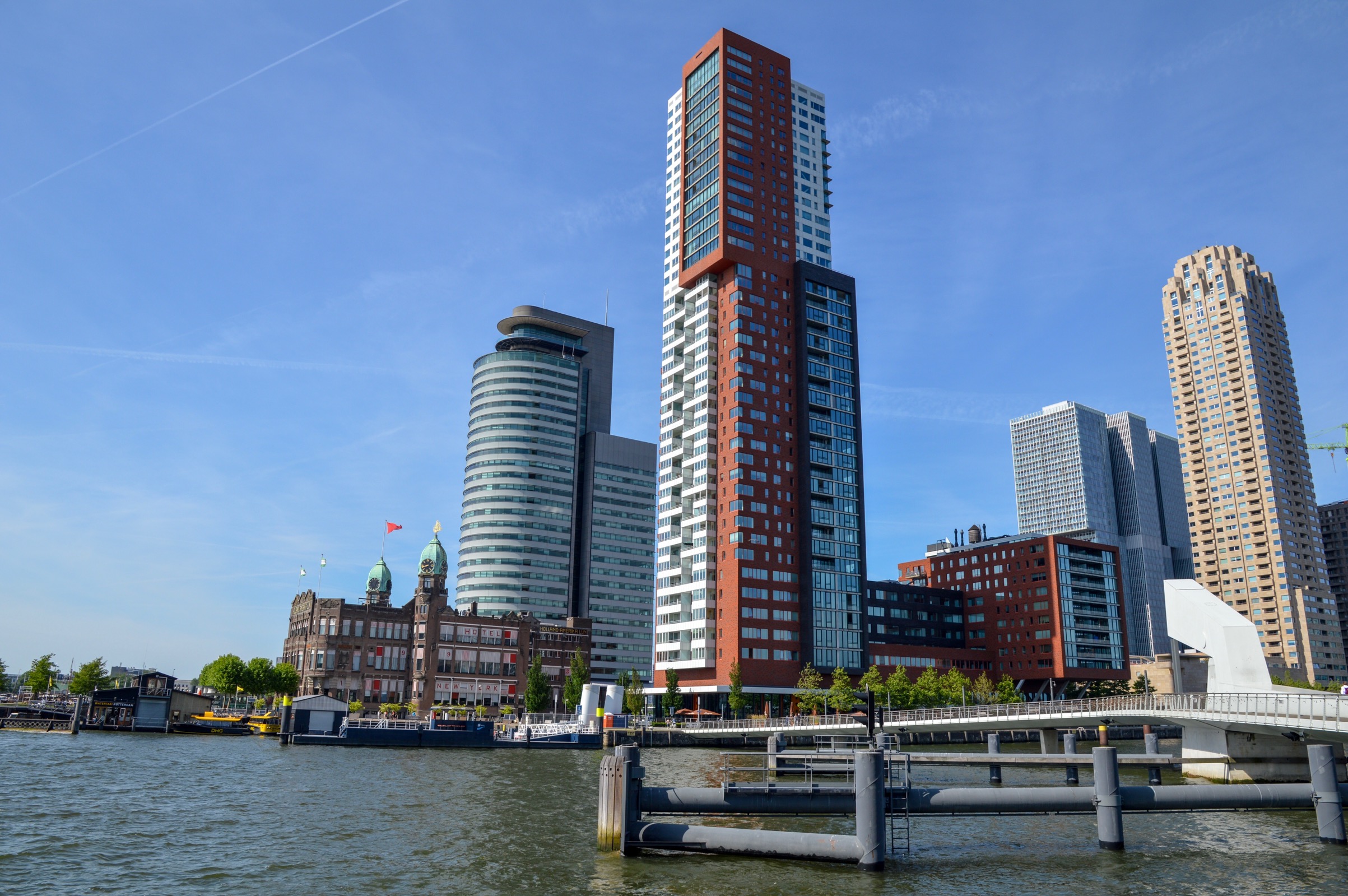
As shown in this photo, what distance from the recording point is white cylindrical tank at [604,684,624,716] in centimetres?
13788

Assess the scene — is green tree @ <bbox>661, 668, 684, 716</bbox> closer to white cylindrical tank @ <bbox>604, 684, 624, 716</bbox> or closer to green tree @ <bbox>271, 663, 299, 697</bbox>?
white cylindrical tank @ <bbox>604, 684, 624, 716</bbox>

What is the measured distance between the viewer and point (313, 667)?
185 metres

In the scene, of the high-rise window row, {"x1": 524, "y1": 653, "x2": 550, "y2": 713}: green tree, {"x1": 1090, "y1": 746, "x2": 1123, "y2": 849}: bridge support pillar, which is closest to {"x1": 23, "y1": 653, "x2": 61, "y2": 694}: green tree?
{"x1": 524, "y1": 653, "x2": 550, "y2": 713}: green tree

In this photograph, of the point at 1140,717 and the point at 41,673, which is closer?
the point at 1140,717

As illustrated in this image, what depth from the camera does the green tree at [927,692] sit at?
520 feet

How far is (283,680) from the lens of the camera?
172m

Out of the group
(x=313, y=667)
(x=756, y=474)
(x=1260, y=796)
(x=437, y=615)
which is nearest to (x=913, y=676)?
(x=756, y=474)

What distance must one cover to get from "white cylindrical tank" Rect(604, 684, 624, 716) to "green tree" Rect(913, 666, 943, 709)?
5255 centimetres

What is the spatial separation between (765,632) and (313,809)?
11945cm

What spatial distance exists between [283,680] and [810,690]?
319 feet

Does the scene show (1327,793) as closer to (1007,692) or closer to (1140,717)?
(1140,717)

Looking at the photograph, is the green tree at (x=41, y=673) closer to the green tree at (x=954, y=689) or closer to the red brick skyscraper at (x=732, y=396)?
the red brick skyscraper at (x=732, y=396)

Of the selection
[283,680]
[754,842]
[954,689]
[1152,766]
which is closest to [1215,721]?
[1152,766]

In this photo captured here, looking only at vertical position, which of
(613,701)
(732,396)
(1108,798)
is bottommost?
(613,701)
